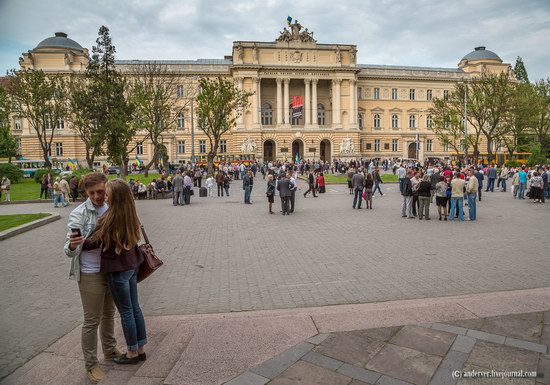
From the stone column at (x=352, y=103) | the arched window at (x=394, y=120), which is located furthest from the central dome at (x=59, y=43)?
the arched window at (x=394, y=120)

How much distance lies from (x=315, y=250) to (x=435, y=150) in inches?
3088

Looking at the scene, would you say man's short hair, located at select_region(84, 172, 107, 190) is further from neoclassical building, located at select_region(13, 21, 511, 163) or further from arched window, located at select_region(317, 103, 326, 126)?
arched window, located at select_region(317, 103, 326, 126)

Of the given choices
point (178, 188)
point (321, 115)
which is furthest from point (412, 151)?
point (178, 188)

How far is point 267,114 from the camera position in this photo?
76.1 meters

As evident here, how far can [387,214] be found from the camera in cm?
1764

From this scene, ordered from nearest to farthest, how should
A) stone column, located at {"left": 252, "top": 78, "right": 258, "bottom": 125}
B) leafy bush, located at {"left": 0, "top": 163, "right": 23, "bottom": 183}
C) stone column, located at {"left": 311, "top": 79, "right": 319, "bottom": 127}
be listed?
leafy bush, located at {"left": 0, "top": 163, "right": 23, "bottom": 183}
stone column, located at {"left": 252, "top": 78, "right": 258, "bottom": 125}
stone column, located at {"left": 311, "top": 79, "right": 319, "bottom": 127}

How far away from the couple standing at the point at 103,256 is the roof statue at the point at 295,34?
71504 mm

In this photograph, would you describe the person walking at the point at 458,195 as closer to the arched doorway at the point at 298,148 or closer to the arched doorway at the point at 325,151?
the arched doorway at the point at 298,148

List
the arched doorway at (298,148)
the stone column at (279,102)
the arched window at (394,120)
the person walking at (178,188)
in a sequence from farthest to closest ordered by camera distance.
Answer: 1. the arched window at (394,120)
2. the arched doorway at (298,148)
3. the stone column at (279,102)
4. the person walking at (178,188)

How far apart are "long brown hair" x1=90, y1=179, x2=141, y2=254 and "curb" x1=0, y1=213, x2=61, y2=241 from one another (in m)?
10.9

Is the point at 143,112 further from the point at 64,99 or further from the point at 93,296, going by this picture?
the point at 93,296

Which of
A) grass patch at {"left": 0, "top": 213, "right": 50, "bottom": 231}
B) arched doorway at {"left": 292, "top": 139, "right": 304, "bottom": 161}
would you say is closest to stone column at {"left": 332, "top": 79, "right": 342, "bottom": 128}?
arched doorway at {"left": 292, "top": 139, "right": 304, "bottom": 161}

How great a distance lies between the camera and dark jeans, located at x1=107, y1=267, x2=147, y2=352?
14.4ft

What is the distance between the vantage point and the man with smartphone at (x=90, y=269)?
14.1 ft
